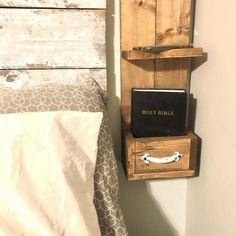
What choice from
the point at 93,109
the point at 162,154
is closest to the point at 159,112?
the point at 162,154

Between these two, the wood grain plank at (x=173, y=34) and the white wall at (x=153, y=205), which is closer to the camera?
the wood grain plank at (x=173, y=34)

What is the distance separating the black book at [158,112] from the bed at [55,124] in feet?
0.49

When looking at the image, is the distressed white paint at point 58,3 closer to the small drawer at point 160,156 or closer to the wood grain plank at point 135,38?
the wood grain plank at point 135,38

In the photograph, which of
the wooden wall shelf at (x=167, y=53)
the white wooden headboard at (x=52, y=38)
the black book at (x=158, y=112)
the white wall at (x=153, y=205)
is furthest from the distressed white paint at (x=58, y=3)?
the white wall at (x=153, y=205)

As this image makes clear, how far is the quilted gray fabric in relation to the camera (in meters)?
0.93

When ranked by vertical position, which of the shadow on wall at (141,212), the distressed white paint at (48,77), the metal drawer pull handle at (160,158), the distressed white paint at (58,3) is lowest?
the shadow on wall at (141,212)

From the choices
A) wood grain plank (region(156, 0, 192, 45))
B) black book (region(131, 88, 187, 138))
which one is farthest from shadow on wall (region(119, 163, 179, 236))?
wood grain plank (region(156, 0, 192, 45))

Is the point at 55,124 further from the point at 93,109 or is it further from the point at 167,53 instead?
the point at 167,53

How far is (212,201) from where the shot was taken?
1.09 metres

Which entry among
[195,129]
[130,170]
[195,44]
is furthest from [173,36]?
[130,170]

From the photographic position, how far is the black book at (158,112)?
3.56 feet

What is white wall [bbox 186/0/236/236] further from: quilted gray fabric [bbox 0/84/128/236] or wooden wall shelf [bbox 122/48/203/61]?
quilted gray fabric [bbox 0/84/128/236]

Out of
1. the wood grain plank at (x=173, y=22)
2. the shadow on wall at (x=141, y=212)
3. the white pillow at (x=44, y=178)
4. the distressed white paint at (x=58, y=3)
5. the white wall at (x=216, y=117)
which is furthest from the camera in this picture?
the shadow on wall at (x=141, y=212)

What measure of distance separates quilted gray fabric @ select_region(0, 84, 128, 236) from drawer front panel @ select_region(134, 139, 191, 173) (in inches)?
6.2
